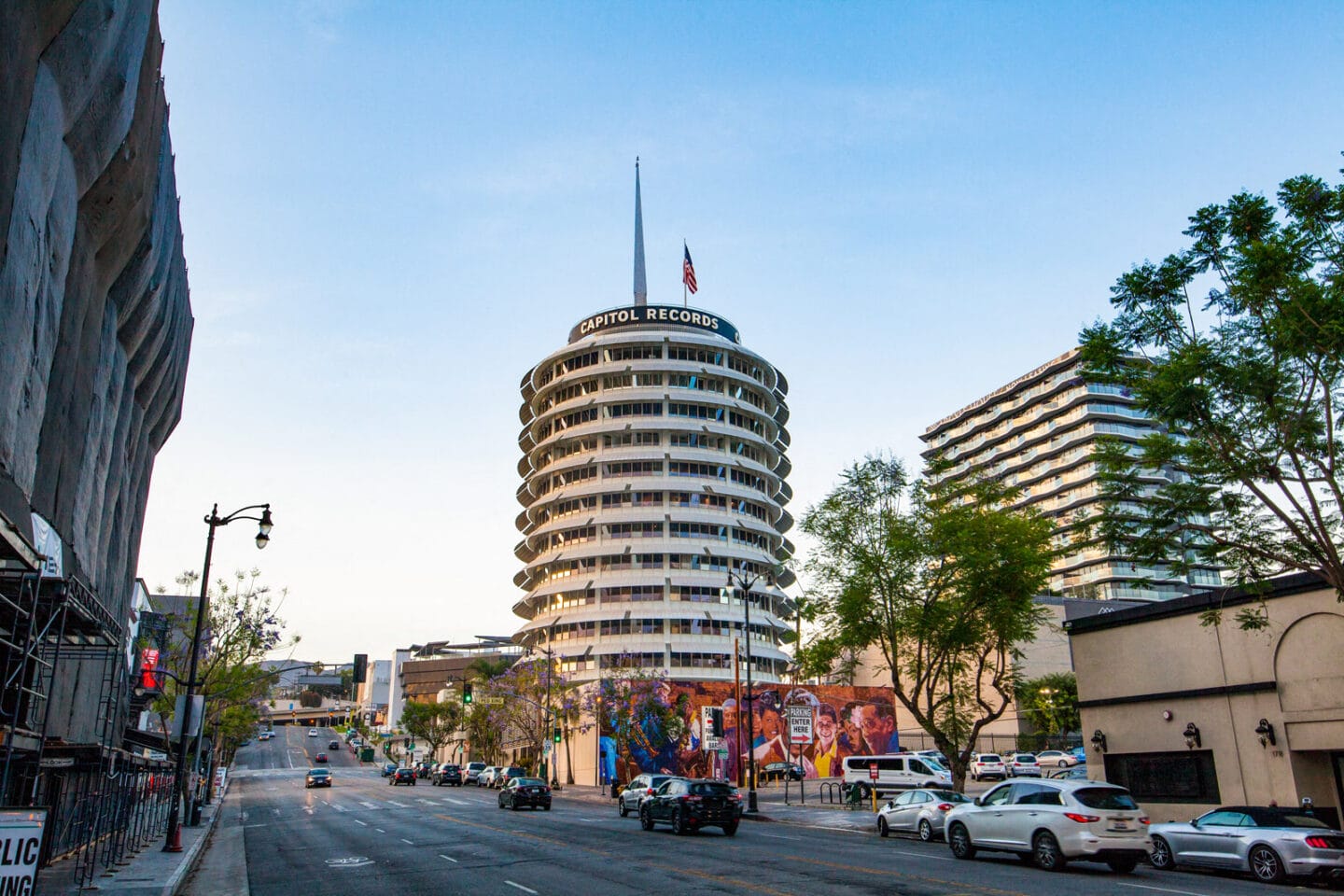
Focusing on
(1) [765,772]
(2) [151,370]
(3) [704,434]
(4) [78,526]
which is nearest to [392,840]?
(4) [78,526]

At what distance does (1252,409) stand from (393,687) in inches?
6880

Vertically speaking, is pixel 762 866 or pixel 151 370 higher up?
pixel 151 370

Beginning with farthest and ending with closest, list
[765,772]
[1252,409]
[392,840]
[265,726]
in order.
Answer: [265,726] < [765,772] < [392,840] < [1252,409]

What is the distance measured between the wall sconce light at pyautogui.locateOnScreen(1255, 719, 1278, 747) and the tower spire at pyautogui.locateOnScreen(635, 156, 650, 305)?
272 feet

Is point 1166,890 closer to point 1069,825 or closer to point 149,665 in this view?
point 1069,825

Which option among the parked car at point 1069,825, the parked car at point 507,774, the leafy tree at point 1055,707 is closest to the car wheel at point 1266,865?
the parked car at point 1069,825

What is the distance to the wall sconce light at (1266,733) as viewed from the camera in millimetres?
25625

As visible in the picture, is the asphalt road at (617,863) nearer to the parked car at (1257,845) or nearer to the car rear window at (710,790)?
the parked car at (1257,845)

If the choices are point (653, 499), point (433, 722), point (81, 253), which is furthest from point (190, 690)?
point (433, 722)

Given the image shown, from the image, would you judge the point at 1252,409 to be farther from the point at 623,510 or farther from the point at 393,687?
the point at 393,687

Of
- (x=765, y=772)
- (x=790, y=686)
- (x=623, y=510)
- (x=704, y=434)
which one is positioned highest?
(x=704, y=434)

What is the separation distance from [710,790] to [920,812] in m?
6.29

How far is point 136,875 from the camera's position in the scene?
20.3m

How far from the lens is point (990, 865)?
20.6 metres
